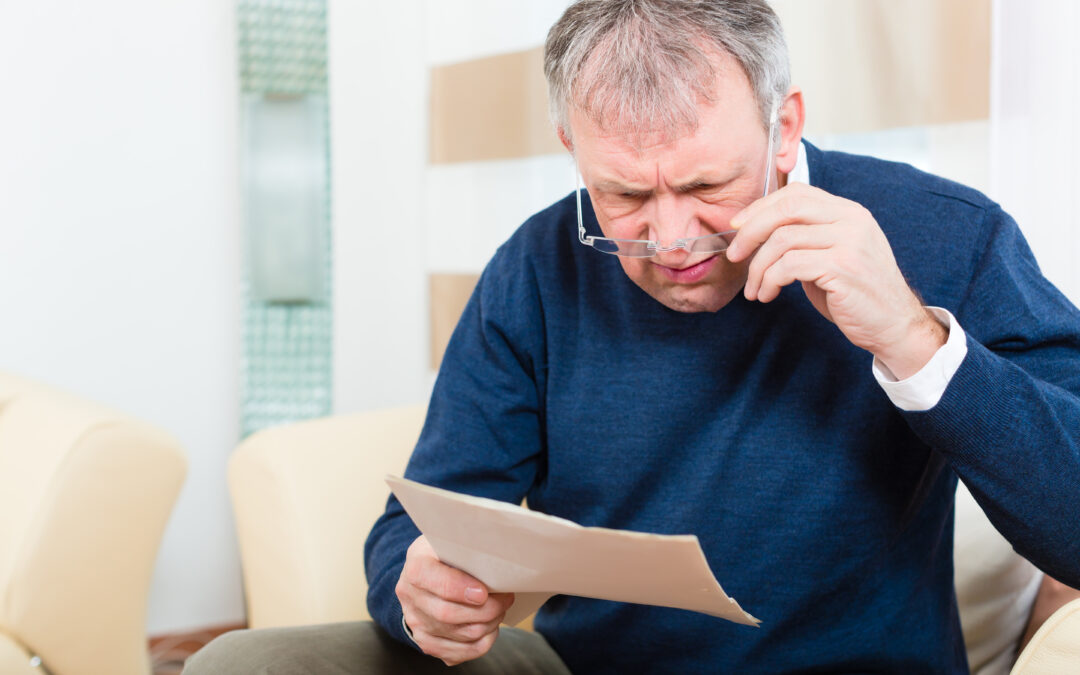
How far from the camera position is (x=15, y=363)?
258 centimetres

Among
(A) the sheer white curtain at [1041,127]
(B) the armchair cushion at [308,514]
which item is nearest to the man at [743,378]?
(B) the armchair cushion at [308,514]

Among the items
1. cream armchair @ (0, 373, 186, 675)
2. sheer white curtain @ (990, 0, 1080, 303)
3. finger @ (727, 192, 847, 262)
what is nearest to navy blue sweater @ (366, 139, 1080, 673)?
finger @ (727, 192, 847, 262)

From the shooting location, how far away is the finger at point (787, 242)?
897 millimetres

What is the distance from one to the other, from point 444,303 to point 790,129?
162cm

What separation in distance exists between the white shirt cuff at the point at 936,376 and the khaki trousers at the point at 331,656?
543 millimetres

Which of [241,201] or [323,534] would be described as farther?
[241,201]

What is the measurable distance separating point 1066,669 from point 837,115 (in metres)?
1.04

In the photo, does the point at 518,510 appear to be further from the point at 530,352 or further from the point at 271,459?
the point at 271,459

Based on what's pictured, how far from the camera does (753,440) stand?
112 centimetres

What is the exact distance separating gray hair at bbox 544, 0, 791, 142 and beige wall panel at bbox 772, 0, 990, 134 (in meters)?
0.58

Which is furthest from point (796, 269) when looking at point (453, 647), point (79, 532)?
point (79, 532)

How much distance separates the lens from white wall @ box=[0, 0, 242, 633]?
253cm

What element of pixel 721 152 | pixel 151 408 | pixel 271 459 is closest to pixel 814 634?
pixel 721 152

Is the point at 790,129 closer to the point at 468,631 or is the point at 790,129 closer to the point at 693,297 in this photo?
the point at 693,297
